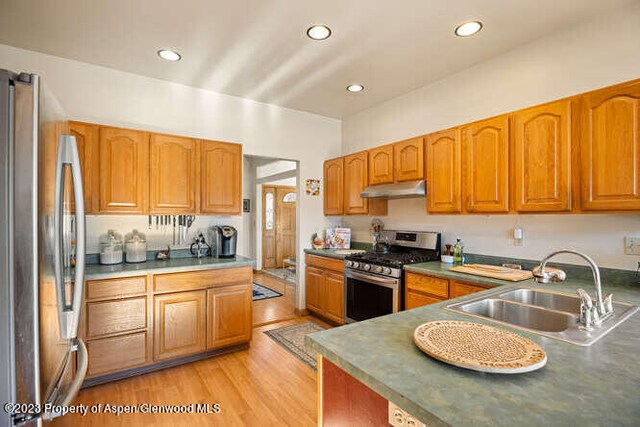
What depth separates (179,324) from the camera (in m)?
2.62

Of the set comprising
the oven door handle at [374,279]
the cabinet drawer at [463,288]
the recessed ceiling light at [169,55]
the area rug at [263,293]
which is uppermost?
the recessed ceiling light at [169,55]

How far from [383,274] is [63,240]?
7.77 ft

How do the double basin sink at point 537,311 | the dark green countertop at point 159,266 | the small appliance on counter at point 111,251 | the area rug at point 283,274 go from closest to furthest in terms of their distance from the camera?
the double basin sink at point 537,311 < the dark green countertop at point 159,266 < the small appliance on counter at point 111,251 < the area rug at point 283,274

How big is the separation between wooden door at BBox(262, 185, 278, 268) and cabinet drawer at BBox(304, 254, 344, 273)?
10.3 feet

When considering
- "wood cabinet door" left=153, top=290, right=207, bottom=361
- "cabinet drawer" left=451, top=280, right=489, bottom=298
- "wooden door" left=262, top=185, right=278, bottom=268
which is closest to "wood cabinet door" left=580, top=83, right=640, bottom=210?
"cabinet drawer" left=451, top=280, right=489, bottom=298

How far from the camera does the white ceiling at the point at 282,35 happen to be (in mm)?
2008

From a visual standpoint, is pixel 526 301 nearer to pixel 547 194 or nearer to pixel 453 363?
pixel 547 194

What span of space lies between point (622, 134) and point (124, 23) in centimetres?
337

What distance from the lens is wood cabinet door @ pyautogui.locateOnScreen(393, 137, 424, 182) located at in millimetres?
2963

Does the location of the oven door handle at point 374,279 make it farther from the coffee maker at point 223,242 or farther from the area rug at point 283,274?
the area rug at point 283,274

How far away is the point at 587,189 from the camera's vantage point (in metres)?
1.90

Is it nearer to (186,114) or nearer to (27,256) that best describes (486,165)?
(27,256)

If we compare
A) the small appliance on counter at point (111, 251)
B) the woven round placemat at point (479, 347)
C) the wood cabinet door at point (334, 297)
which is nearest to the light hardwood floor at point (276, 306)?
the wood cabinet door at point (334, 297)

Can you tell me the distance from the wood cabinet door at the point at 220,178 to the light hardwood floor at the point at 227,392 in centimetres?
145
